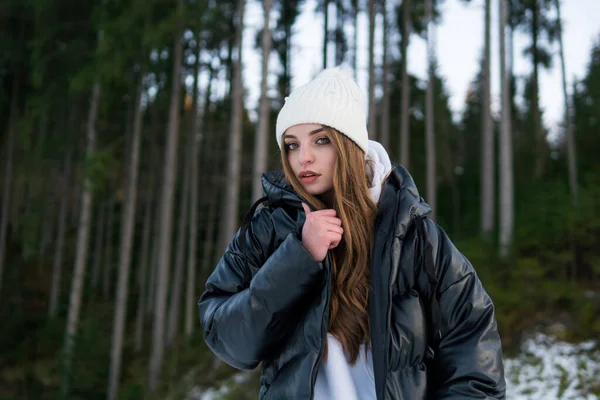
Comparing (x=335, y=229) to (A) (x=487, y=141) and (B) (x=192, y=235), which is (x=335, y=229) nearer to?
(A) (x=487, y=141)

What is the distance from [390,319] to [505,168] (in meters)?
12.5

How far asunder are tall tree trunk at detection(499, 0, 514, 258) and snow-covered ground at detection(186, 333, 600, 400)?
2.78 metres

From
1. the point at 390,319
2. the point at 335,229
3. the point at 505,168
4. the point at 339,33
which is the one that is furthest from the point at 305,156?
the point at 339,33

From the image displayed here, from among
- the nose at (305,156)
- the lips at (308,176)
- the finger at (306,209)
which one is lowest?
the finger at (306,209)

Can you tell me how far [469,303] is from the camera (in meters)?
1.63

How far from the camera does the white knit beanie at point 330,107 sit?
5.68 ft

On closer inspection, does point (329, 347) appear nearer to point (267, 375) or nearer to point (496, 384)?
point (267, 375)

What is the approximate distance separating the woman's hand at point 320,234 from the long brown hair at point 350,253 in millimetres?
83

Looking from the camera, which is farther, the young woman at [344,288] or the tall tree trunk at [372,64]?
the tall tree trunk at [372,64]

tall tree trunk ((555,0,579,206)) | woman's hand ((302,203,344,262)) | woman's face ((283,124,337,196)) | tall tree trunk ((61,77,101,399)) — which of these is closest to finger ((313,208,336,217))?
woman's hand ((302,203,344,262))

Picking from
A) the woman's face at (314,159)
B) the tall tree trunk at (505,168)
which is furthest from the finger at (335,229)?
the tall tree trunk at (505,168)

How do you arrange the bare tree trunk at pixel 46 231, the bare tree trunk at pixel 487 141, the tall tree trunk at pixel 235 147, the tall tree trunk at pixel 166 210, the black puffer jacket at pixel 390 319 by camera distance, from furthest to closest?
Answer: 1. the bare tree trunk at pixel 46 231
2. the bare tree trunk at pixel 487 141
3. the tall tree trunk at pixel 166 210
4. the tall tree trunk at pixel 235 147
5. the black puffer jacket at pixel 390 319

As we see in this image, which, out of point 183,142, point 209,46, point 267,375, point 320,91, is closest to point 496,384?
point 267,375

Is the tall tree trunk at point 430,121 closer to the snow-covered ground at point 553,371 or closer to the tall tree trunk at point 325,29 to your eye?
the tall tree trunk at point 325,29
